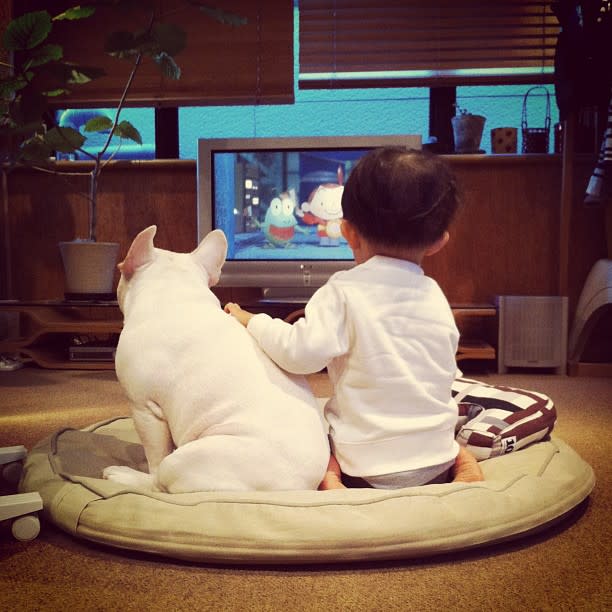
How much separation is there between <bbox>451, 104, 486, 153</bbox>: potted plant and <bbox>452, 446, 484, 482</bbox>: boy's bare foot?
8.26ft

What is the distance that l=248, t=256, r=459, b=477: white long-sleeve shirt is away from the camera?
119cm

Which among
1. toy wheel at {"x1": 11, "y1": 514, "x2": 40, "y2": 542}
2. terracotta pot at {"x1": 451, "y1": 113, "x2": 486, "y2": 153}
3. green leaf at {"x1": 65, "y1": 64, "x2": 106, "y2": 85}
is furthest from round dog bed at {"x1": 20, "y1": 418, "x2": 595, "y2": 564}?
terracotta pot at {"x1": 451, "y1": 113, "x2": 486, "y2": 153}

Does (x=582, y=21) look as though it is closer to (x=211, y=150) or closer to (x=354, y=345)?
(x=211, y=150)

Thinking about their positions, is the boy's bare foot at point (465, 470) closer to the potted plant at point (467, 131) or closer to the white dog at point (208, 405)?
the white dog at point (208, 405)

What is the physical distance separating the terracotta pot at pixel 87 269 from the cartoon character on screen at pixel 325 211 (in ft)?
3.15

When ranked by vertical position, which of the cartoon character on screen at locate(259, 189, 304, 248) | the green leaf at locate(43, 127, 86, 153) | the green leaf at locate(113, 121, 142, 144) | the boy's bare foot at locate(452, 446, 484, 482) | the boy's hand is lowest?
the boy's bare foot at locate(452, 446, 484, 482)

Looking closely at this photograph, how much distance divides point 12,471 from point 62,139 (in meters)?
2.05

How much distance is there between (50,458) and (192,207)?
259 centimetres

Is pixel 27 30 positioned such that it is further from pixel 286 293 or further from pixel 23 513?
pixel 23 513

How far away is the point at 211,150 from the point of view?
11.0 ft

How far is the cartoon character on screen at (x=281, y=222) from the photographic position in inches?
127

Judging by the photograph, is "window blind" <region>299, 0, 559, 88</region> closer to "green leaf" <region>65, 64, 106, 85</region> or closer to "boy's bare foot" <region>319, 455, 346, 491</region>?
"green leaf" <region>65, 64, 106, 85</region>

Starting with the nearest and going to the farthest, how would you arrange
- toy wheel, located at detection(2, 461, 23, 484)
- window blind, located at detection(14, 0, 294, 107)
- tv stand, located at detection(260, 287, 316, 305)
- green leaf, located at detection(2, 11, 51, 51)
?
toy wheel, located at detection(2, 461, 23, 484) → green leaf, located at detection(2, 11, 51, 51) → tv stand, located at detection(260, 287, 316, 305) → window blind, located at detection(14, 0, 294, 107)

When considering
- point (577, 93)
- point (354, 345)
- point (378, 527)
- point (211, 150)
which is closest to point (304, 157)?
point (211, 150)
